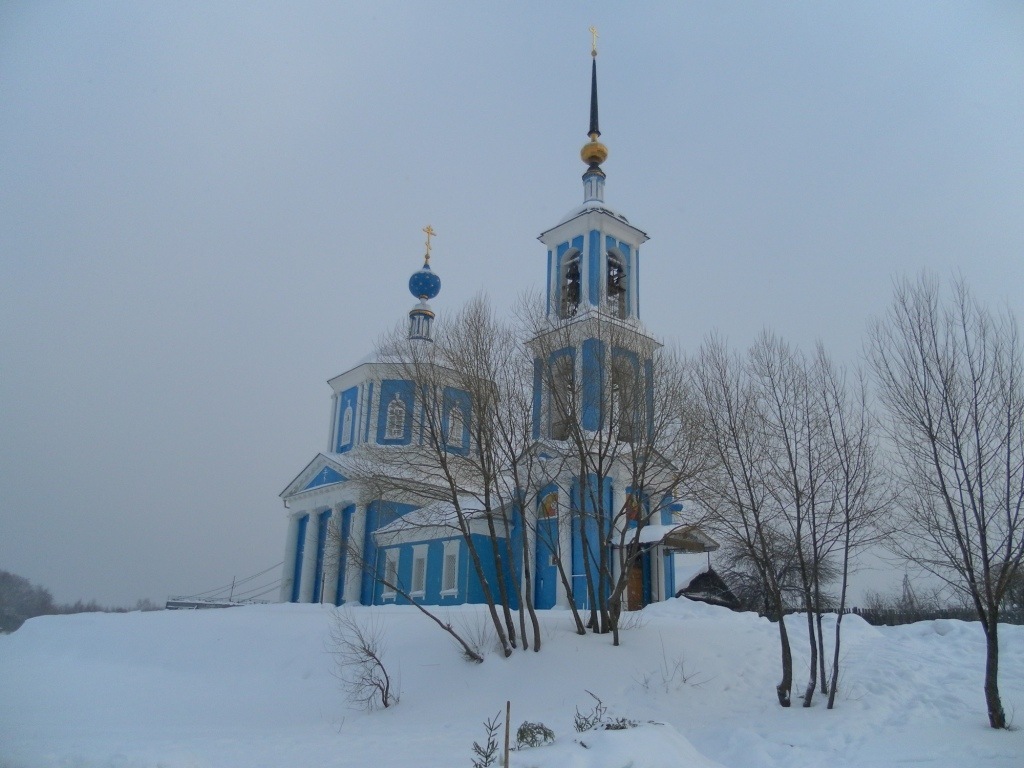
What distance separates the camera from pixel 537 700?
1198 centimetres

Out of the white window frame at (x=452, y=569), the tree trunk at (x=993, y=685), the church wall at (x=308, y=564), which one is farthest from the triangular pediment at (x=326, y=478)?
the tree trunk at (x=993, y=685)

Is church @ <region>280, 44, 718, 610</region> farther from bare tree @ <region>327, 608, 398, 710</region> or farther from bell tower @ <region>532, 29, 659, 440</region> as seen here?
bare tree @ <region>327, 608, 398, 710</region>

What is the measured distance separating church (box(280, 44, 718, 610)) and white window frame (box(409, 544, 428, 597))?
0.16ft

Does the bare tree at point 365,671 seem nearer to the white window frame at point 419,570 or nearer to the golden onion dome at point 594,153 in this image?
the white window frame at point 419,570

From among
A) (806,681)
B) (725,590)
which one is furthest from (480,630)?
(725,590)

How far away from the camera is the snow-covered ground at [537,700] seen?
8.59 metres

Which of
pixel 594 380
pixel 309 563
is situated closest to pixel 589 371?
pixel 594 380

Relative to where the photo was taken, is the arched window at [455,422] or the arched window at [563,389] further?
the arched window at [563,389]

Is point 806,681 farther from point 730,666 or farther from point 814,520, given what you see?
point 814,520

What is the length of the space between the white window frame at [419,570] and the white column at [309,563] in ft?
23.8

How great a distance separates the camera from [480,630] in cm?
1487

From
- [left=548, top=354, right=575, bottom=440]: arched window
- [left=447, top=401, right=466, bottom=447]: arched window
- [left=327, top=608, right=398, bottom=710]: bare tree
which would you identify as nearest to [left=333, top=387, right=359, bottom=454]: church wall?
[left=327, top=608, right=398, bottom=710]: bare tree

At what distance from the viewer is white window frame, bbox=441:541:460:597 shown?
2252 cm

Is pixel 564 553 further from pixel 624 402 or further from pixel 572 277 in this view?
pixel 572 277
